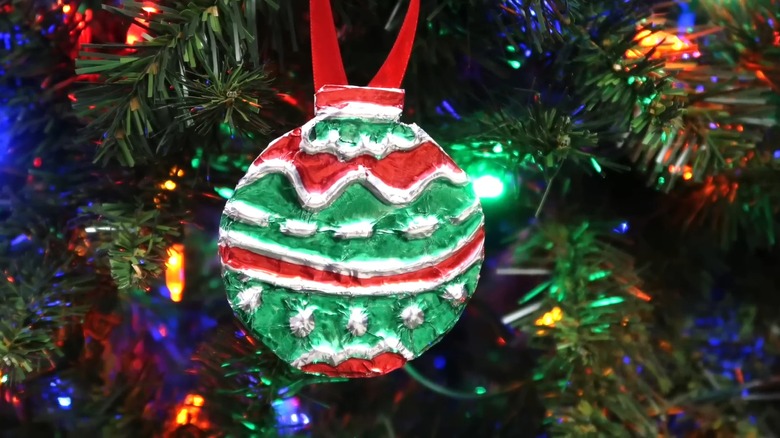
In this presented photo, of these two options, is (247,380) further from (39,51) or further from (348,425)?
(39,51)

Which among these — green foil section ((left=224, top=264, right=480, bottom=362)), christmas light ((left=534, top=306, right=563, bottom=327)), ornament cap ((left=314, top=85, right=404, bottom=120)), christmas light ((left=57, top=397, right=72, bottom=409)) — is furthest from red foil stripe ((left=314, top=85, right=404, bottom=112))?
christmas light ((left=57, top=397, right=72, bottom=409))

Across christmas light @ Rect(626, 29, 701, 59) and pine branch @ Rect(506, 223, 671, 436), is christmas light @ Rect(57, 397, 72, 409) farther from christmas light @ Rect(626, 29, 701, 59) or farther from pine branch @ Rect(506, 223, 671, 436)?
christmas light @ Rect(626, 29, 701, 59)

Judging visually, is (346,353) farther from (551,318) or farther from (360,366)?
(551,318)

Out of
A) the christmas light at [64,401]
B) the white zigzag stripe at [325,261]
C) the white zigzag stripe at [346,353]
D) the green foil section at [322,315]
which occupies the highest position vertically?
the white zigzag stripe at [325,261]

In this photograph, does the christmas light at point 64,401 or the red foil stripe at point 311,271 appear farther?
the christmas light at point 64,401

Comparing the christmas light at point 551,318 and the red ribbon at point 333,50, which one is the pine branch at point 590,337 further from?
the red ribbon at point 333,50

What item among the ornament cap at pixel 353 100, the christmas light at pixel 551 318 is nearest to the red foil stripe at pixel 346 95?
the ornament cap at pixel 353 100
